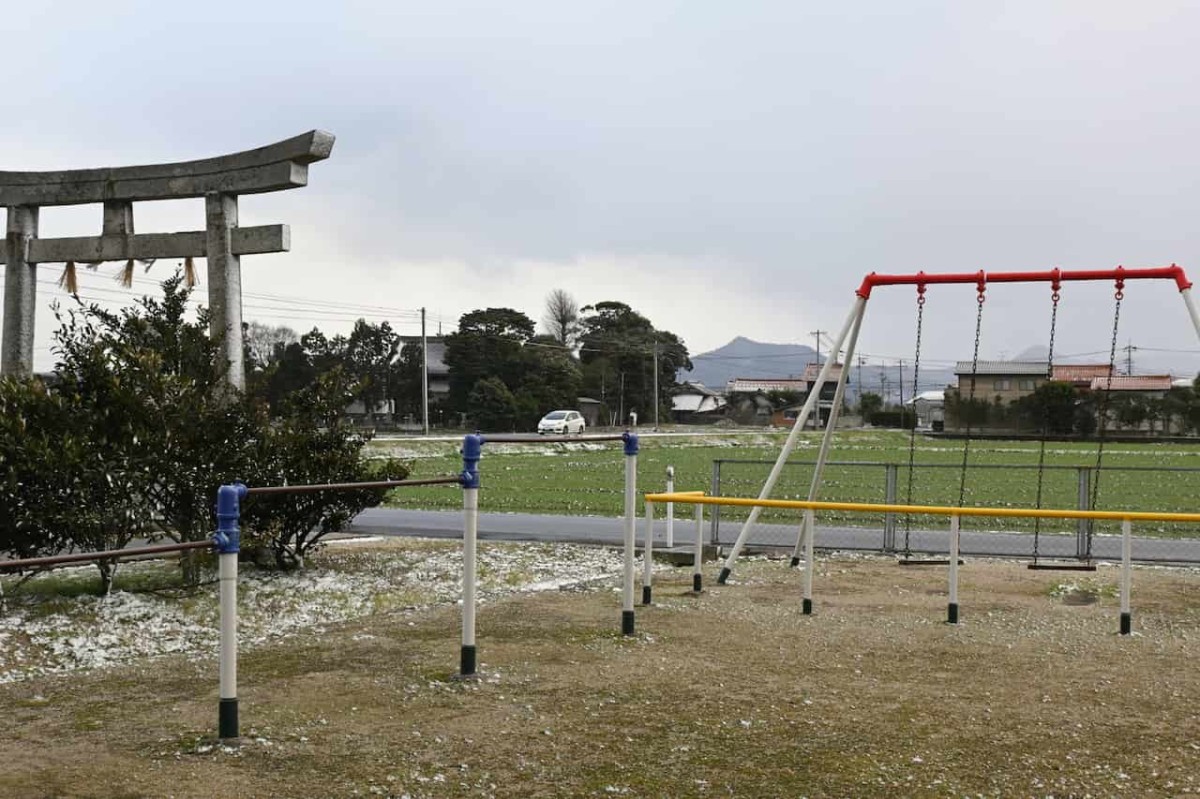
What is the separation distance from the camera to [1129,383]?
1908 inches

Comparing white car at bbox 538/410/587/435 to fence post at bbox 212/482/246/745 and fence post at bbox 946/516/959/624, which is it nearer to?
fence post at bbox 946/516/959/624

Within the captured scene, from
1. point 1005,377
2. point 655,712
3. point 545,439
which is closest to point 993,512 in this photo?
point 545,439

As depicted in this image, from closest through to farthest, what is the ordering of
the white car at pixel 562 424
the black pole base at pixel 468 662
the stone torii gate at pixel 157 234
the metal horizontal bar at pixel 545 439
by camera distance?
the black pole base at pixel 468 662
the metal horizontal bar at pixel 545 439
the stone torii gate at pixel 157 234
the white car at pixel 562 424

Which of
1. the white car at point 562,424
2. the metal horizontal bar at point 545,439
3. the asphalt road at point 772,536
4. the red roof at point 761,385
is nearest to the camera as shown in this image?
the metal horizontal bar at point 545,439

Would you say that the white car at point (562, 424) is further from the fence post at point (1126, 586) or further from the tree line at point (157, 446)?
the fence post at point (1126, 586)

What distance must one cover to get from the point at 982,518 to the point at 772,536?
21.5 feet

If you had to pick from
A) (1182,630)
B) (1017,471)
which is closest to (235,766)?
(1182,630)

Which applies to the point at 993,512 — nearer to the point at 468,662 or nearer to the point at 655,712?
the point at 655,712

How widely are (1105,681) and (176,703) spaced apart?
5719 millimetres

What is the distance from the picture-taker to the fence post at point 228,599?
5711mm

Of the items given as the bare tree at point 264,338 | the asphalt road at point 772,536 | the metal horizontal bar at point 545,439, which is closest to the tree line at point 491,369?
the bare tree at point 264,338

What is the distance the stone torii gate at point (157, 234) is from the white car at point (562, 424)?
40296 millimetres

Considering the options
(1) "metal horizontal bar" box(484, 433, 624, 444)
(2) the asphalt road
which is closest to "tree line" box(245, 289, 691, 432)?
(2) the asphalt road

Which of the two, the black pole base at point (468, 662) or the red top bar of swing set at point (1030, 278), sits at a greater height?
the red top bar of swing set at point (1030, 278)
